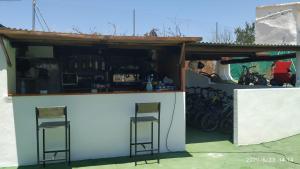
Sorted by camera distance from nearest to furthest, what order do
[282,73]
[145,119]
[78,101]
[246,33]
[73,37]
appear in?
[73,37], [78,101], [145,119], [282,73], [246,33]

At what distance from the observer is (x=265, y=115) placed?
25.8ft

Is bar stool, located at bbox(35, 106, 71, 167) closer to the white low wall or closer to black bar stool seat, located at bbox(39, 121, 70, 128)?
black bar stool seat, located at bbox(39, 121, 70, 128)

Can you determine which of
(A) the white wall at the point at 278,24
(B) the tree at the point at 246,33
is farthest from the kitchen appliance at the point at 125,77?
(B) the tree at the point at 246,33

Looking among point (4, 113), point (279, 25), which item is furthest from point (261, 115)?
point (279, 25)

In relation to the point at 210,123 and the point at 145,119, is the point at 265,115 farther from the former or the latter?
the point at 145,119

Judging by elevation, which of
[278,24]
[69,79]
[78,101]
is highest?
[278,24]

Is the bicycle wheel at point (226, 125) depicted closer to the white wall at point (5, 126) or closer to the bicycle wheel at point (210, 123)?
the bicycle wheel at point (210, 123)

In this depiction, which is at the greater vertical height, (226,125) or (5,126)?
(5,126)

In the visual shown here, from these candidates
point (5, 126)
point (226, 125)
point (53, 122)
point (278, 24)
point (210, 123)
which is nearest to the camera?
point (5, 126)

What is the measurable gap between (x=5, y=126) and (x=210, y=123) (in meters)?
5.28

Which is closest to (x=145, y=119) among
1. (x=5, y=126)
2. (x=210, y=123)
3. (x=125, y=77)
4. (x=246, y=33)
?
(x=5, y=126)

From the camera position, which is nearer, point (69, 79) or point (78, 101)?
point (78, 101)

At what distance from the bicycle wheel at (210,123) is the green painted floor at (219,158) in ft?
3.50

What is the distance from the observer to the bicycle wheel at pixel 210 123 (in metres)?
9.07
